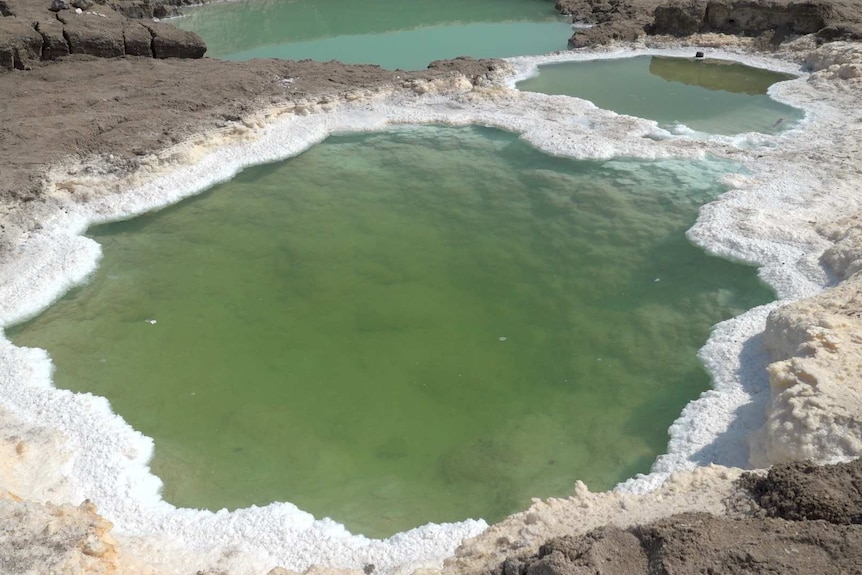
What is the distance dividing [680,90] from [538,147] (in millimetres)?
4474

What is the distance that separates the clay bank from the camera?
4.05 m

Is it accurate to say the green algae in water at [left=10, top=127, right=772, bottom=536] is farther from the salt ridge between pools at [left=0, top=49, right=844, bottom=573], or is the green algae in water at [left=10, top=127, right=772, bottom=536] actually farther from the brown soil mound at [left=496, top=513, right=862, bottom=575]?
the brown soil mound at [left=496, top=513, right=862, bottom=575]

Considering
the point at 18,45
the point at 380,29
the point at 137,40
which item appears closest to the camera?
the point at 18,45

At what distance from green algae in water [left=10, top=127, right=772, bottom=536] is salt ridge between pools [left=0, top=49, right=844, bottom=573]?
0.20 meters

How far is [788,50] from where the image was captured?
49.6 ft

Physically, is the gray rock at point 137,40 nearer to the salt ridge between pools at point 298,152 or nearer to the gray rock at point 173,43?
the gray rock at point 173,43

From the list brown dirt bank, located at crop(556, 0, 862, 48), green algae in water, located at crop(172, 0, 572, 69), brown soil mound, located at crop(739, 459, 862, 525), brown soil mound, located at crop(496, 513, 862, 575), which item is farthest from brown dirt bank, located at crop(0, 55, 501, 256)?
brown soil mound, located at crop(739, 459, 862, 525)

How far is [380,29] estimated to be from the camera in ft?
64.1

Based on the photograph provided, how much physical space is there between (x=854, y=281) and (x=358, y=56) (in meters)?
12.7

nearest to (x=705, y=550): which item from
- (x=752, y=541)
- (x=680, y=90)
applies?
(x=752, y=541)

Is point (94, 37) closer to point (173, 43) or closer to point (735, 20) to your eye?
point (173, 43)

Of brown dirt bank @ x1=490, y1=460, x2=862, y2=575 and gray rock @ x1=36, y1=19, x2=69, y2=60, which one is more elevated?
gray rock @ x1=36, y1=19, x2=69, y2=60

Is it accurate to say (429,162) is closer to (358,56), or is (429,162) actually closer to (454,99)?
(454,99)

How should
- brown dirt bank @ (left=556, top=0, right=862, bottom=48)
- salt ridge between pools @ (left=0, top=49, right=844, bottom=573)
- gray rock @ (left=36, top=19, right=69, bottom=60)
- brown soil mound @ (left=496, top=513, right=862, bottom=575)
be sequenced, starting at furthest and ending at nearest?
brown dirt bank @ (left=556, top=0, right=862, bottom=48)
gray rock @ (left=36, top=19, right=69, bottom=60)
salt ridge between pools @ (left=0, top=49, right=844, bottom=573)
brown soil mound @ (left=496, top=513, right=862, bottom=575)
